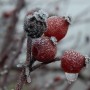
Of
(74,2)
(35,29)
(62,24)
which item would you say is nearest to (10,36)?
(62,24)

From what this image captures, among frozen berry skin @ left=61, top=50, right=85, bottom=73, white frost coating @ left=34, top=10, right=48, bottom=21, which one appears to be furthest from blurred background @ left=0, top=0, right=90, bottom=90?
frozen berry skin @ left=61, top=50, right=85, bottom=73

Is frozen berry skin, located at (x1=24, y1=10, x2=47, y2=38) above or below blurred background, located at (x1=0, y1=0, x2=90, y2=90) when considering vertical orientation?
above

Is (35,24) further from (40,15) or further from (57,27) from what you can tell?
(57,27)

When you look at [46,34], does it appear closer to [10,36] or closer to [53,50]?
[53,50]

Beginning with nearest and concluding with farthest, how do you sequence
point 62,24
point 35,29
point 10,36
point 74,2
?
1. point 35,29
2. point 62,24
3. point 10,36
4. point 74,2

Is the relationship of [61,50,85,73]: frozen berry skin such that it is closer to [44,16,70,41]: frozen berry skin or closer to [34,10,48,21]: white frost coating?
[44,16,70,41]: frozen berry skin

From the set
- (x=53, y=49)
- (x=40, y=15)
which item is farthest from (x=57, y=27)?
(x=40, y=15)
